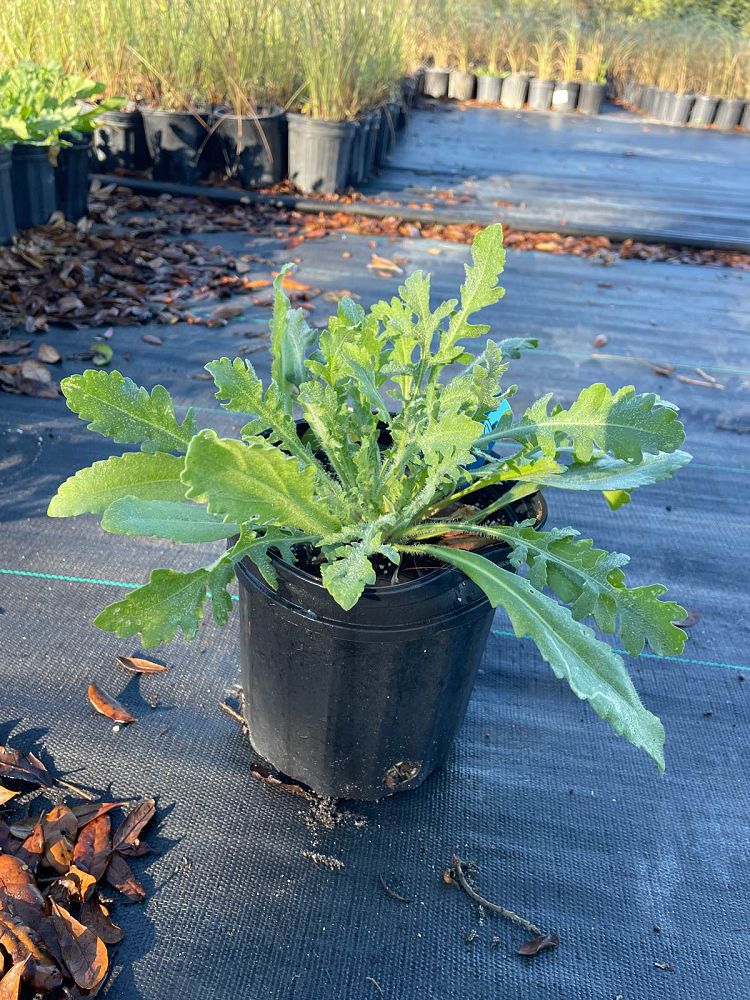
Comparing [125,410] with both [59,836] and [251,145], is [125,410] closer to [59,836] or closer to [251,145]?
[59,836]

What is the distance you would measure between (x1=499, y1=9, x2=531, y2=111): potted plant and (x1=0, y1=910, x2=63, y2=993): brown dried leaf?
11486 millimetres

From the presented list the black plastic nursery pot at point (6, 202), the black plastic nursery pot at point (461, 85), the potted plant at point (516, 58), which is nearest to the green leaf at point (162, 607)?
the black plastic nursery pot at point (6, 202)

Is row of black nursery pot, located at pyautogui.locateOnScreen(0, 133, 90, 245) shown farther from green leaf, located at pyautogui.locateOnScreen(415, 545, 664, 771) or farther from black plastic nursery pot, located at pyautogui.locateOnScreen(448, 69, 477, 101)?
black plastic nursery pot, located at pyautogui.locateOnScreen(448, 69, 477, 101)

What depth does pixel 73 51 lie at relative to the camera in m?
5.39

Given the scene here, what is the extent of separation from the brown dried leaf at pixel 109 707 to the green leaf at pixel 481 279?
94 cm

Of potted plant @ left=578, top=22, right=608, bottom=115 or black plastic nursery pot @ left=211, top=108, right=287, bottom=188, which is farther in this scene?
potted plant @ left=578, top=22, right=608, bottom=115

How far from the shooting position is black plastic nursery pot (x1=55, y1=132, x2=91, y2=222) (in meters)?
4.29

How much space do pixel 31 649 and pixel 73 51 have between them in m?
5.08

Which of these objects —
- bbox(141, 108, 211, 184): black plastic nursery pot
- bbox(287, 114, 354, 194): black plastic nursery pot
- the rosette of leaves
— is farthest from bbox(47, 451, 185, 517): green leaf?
bbox(141, 108, 211, 184): black plastic nursery pot

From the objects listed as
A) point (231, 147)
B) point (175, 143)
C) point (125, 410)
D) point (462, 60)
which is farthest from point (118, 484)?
point (462, 60)

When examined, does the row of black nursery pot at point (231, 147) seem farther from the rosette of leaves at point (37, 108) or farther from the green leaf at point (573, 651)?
the green leaf at point (573, 651)

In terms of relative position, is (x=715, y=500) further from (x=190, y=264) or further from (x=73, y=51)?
(x=73, y=51)

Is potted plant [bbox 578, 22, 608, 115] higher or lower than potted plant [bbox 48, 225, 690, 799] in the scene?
higher

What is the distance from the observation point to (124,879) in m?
1.31
